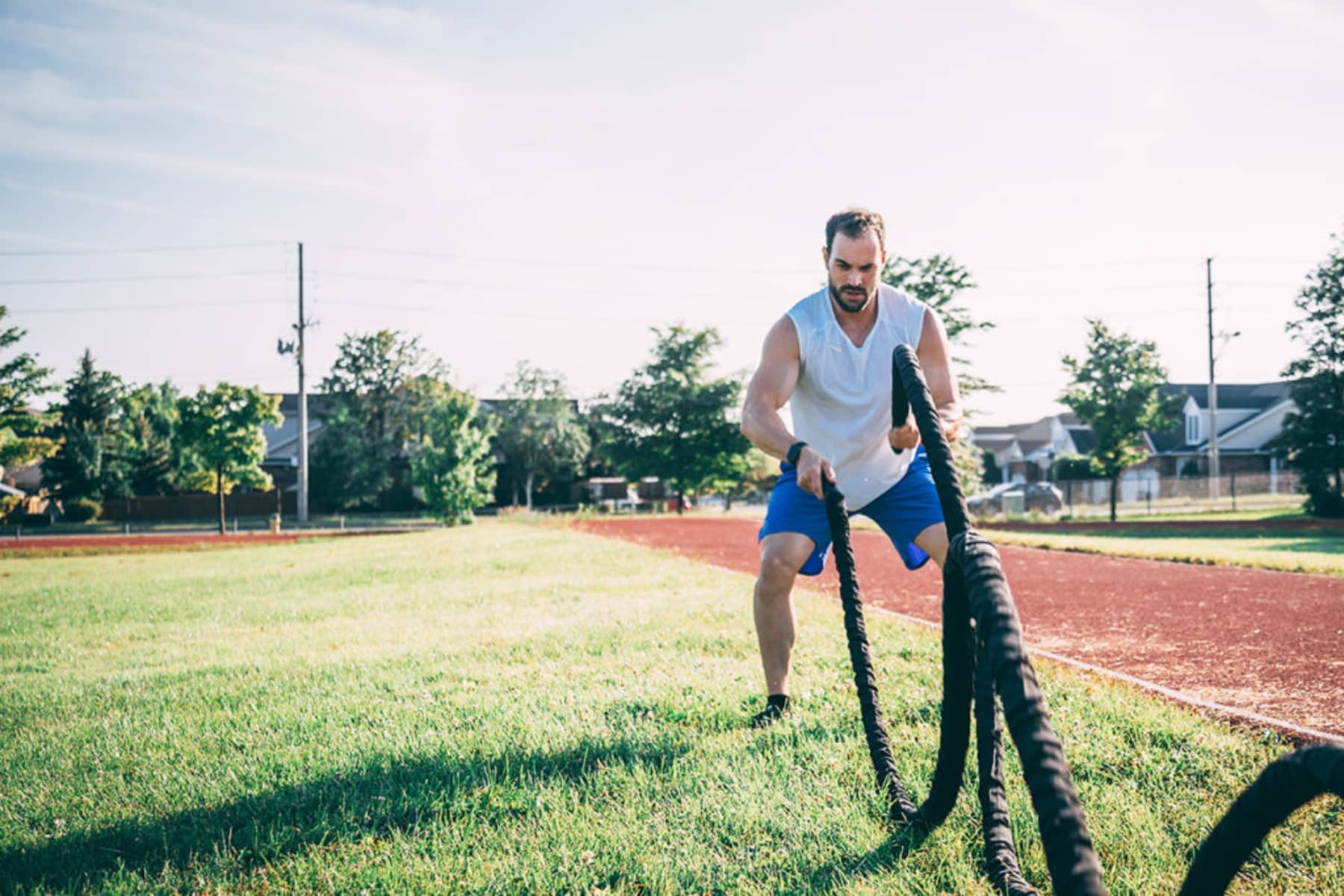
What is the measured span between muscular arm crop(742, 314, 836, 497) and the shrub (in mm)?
55681

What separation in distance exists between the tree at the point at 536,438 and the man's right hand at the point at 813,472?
5618cm

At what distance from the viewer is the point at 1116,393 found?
3114 cm

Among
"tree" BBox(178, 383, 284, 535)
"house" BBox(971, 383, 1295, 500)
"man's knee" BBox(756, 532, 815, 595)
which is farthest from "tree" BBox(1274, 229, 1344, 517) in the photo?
"tree" BBox(178, 383, 284, 535)

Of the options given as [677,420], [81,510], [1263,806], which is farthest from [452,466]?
[1263,806]

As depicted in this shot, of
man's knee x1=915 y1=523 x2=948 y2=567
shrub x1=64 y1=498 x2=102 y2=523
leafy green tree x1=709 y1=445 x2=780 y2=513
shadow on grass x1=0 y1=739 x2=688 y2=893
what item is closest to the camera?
shadow on grass x1=0 y1=739 x2=688 y2=893

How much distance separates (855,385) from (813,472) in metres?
0.86

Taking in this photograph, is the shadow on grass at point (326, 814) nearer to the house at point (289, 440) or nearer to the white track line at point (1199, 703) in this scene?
the white track line at point (1199, 703)

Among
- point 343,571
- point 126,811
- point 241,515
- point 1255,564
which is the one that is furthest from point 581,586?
point 241,515

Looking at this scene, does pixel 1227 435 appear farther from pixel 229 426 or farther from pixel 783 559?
pixel 783 559

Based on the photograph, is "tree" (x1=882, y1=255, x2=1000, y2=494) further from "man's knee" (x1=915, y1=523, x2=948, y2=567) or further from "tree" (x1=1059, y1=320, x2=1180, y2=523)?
"man's knee" (x1=915, y1=523, x2=948, y2=567)

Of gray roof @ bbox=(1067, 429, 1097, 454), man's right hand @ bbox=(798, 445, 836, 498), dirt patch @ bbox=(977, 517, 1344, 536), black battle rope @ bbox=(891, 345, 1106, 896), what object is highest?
gray roof @ bbox=(1067, 429, 1097, 454)

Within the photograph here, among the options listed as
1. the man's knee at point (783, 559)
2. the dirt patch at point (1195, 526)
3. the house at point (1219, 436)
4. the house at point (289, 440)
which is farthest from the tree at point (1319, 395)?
the house at point (289, 440)

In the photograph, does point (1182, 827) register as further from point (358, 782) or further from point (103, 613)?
point (103, 613)

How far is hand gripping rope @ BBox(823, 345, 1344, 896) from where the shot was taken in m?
1.47
